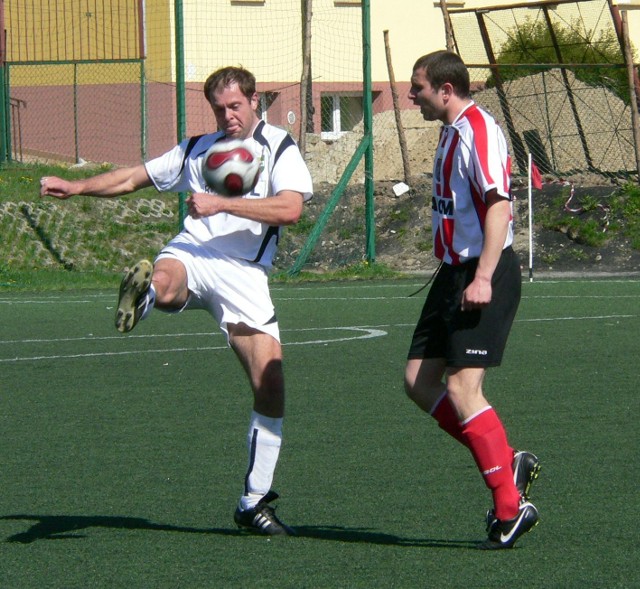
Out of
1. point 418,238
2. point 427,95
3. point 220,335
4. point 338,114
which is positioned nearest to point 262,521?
point 427,95

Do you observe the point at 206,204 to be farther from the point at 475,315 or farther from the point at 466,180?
the point at 475,315

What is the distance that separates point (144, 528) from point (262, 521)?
0.50m

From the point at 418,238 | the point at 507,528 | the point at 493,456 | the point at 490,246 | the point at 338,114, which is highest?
the point at 338,114

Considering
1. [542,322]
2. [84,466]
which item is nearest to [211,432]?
[84,466]

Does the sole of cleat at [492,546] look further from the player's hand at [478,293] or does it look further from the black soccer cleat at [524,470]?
the player's hand at [478,293]

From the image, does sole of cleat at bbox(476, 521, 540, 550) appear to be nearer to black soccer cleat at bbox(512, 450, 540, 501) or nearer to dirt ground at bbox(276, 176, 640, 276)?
black soccer cleat at bbox(512, 450, 540, 501)

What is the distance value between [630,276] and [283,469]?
44.4 feet

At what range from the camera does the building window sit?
96.7 feet

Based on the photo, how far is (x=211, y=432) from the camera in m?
8.10

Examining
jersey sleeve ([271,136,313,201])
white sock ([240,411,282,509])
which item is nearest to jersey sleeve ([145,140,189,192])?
jersey sleeve ([271,136,313,201])

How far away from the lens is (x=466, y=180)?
17.9ft

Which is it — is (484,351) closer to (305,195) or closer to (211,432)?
(305,195)

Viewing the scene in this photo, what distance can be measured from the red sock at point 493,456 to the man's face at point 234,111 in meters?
1.61

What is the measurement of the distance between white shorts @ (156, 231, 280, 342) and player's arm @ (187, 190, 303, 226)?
Result: 1.03 feet
